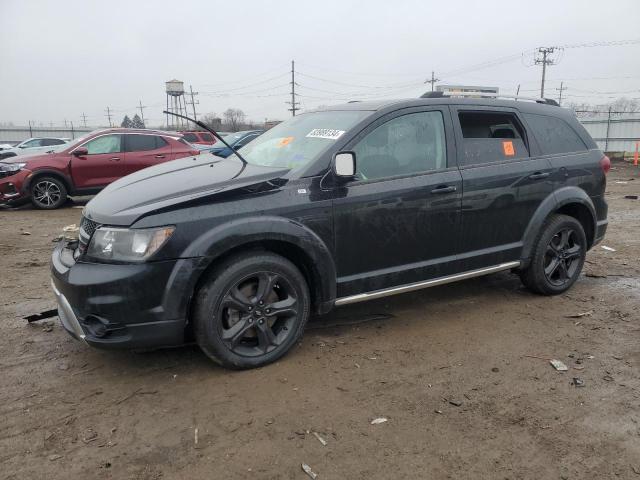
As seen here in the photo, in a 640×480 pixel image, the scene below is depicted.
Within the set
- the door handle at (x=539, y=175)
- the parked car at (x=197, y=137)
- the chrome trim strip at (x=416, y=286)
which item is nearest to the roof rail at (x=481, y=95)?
the door handle at (x=539, y=175)

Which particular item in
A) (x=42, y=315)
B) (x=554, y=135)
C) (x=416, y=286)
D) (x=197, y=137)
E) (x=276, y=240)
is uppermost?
(x=197, y=137)

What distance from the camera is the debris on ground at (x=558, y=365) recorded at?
350 centimetres

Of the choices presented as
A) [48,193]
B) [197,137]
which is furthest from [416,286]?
[197,137]

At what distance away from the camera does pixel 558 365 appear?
140 inches

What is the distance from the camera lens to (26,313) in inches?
175

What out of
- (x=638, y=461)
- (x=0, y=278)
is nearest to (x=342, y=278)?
(x=638, y=461)

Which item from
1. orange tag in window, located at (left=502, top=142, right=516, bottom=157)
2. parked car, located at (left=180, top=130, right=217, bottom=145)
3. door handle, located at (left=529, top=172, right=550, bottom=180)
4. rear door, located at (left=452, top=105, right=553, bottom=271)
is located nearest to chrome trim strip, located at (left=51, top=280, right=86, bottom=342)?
rear door, located at (left=452, top=105, right=553, bottom=271)

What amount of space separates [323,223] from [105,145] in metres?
8.39

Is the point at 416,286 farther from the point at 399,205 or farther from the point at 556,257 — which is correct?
the point at 556,257

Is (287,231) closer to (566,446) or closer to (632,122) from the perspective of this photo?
(566,446)

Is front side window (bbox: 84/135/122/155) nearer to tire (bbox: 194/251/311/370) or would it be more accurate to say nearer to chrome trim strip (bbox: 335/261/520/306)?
tire (bbox: 194/251/311/370)

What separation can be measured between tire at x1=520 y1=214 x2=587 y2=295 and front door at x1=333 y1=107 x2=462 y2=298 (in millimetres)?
1075

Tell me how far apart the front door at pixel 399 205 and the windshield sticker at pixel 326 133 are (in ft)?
0.42

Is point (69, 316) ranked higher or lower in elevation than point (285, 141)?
lower
